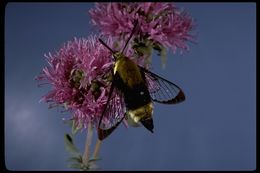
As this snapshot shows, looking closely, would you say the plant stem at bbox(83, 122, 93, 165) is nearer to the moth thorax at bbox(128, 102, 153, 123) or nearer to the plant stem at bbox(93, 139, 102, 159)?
the plant stem at bbox(93, 139, 102, 159)

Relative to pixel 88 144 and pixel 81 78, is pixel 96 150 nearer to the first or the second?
pixel 88 144

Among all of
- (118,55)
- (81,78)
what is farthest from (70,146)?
(118,55)

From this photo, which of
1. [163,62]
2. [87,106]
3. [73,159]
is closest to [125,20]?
[163,62]

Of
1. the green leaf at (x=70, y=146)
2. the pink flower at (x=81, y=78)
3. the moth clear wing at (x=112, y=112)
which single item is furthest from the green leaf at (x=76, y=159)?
the moth clear wing at (x=112, y=112)

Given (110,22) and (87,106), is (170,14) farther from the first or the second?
(87,106)

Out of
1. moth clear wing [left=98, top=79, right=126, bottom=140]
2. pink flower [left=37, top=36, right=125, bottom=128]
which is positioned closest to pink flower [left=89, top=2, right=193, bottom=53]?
pink flower [left=37, top=36, right=125, bottom=128]

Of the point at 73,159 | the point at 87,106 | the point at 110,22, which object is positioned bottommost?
the point at 73,159
